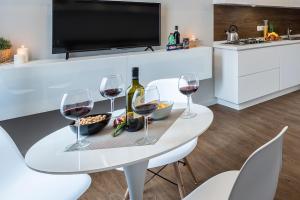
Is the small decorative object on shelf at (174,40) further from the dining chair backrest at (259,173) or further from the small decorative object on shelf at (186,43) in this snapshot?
the dining chair backrest at (259,173)

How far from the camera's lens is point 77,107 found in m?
1.12

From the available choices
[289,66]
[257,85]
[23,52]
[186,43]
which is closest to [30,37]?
[23,52]

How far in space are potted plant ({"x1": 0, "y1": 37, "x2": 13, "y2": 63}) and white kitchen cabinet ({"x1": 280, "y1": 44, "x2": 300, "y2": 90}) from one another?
3.76 m

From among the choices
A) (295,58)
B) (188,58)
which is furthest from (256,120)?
(295,58)

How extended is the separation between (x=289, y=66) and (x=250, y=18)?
1036mm

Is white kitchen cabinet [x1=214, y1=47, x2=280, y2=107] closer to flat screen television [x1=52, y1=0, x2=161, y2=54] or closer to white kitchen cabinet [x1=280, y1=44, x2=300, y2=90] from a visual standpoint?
white kitchen cabinet [x1=280, y1=44, x2=300, y2=90]

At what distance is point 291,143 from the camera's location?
2773 mm

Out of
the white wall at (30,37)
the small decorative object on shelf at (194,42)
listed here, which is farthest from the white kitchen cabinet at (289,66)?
the white wall at (30,37)

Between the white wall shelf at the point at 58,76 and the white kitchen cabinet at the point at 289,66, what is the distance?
2079 mm

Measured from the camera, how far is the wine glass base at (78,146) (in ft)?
3.53

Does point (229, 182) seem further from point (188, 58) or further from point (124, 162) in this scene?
point (188, 58)

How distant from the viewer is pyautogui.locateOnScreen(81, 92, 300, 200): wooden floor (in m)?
2.06

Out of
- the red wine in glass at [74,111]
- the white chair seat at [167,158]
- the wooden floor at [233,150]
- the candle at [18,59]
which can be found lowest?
the wooden floor at [233,150]

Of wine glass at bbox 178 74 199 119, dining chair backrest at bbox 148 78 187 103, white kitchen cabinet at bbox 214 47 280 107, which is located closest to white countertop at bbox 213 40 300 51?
white kitchen cabinet at bbox 214 47 280 107
